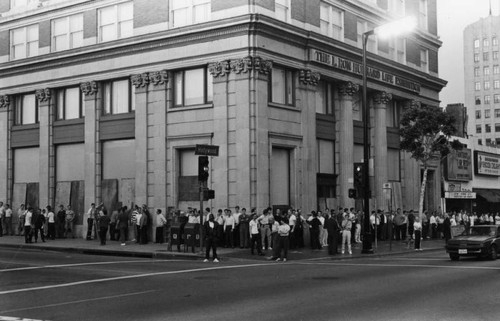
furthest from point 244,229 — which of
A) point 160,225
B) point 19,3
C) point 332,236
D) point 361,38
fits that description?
point 19,3

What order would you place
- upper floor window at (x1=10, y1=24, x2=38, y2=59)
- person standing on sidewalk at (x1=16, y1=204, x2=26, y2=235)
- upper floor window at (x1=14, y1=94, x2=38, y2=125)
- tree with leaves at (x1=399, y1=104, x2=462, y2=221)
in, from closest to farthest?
tree with leaves at (x1=399, y1=104, x2=462, y2=221) < person standing on sidewalk at (x1=16, y1=204, x2=26, y2=235) < upper floor window at (x1=10, y1=24, x2=38, y2=59) < upper floor window at (x1=14, y1=94, x2=38, y2=125)

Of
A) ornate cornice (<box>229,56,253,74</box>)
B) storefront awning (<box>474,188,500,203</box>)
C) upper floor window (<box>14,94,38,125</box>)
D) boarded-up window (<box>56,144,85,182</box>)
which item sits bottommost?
storefront awning (<box>474,188,500,203</box>)

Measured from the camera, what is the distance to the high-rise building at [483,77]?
144250 mm

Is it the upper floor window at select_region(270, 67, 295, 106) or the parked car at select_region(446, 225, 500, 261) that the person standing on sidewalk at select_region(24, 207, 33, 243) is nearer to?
the upper floor window at select_region(270, 67, 295, 106)

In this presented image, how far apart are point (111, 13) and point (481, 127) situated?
411 feet

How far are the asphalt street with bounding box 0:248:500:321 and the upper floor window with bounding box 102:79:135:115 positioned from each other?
576 inches

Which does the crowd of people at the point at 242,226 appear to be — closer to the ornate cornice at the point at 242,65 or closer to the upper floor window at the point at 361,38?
the ornate cornice at the point at 242,65

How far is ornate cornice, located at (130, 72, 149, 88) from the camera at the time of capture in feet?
112

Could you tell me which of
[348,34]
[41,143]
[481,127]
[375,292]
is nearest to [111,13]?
[41,143]

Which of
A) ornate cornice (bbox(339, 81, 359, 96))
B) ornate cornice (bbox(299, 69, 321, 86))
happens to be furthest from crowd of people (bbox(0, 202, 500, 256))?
ornate cornice (bbox(339, 81, 359, 96))

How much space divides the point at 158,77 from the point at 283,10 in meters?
7.24

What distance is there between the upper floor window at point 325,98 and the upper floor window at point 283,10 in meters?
4.70

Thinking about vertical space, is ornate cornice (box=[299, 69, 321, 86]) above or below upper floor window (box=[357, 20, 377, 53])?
below

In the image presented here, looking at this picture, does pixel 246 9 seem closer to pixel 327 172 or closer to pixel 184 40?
pixel 184 40
